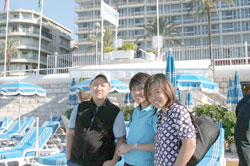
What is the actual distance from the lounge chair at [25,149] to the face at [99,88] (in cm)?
349

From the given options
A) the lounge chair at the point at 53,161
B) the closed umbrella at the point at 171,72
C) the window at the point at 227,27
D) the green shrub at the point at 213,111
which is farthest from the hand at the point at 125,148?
the window at the point at 227,27

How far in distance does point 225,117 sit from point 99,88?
6130mm

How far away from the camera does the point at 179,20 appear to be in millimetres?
49000

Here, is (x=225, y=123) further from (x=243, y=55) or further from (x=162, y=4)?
(x=162, y=4)

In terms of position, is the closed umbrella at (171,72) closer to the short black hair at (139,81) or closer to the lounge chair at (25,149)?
the lounge chair at (25,149)

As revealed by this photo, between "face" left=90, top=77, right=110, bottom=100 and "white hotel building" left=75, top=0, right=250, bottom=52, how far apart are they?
1674 inches

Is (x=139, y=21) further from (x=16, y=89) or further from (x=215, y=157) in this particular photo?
(x=215, y=157)

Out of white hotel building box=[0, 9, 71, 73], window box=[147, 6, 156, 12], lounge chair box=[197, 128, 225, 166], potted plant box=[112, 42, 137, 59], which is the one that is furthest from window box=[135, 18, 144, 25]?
lounge chair box=[197, 128, 225, 166]

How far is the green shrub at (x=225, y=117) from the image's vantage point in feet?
24.0

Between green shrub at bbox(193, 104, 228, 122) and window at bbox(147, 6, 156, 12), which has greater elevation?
window at bbox(147, 6, 156, 12)

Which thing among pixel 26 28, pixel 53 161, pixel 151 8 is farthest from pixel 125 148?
pixel 26 28

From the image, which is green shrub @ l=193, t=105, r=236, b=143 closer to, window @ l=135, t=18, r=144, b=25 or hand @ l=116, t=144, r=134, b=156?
hand @ l=116, t=144, r=134, b=156

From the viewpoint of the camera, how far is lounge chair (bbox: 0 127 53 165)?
505 cm

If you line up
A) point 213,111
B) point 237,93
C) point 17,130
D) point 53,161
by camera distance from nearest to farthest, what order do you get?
point 53,161, point 213,111, point 237,93, point 17,130
